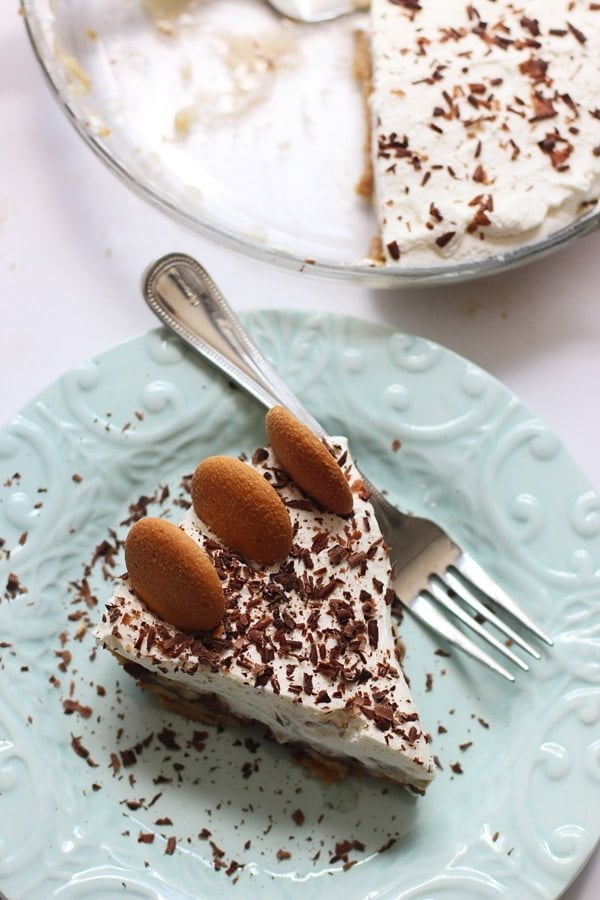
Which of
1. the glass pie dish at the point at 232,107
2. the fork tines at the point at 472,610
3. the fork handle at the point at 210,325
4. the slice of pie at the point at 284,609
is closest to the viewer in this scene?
the slice of pie at the point at 284,609

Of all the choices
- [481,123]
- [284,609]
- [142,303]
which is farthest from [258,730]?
[481,123]

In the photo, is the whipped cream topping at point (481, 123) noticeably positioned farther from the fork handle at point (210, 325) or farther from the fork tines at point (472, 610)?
the fork tines at point (472, 610)

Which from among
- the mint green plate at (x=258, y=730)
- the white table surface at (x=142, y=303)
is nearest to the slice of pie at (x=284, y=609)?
the mint green plate at (x=258, y=730)

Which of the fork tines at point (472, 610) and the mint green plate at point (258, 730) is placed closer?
the mint green plate at point (258, 730)

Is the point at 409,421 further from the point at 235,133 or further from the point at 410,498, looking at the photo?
the point at 235,133

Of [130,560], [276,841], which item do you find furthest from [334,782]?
[130,560]

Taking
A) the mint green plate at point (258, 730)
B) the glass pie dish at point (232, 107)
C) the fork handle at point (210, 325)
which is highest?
the glass pie dish at point (232, 107)

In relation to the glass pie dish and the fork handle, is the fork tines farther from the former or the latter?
the glass pie dish

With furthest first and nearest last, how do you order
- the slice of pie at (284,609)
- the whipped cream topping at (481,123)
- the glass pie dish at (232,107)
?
1. the glass pie dish at (232,107)
2. the whipped cream topping at (481,123)
3. the slice of pie at (284,609)
